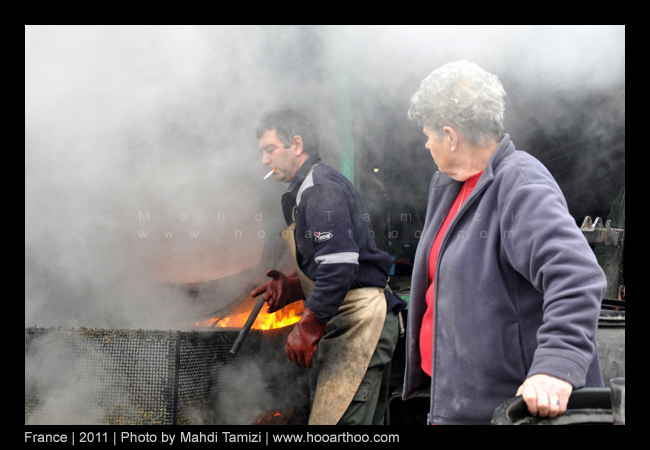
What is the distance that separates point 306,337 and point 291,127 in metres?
1.12

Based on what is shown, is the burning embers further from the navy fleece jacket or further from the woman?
the navy fleece jacket

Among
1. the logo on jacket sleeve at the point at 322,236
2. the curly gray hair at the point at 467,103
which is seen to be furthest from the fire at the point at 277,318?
the curly gray hair at the point at 467,103

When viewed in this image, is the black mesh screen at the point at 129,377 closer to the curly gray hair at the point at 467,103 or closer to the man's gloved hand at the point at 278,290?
the man's gloved hand at the point at 278,290

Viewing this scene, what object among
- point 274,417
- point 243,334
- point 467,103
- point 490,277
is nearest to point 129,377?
point 243,334

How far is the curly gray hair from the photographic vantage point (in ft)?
5.39

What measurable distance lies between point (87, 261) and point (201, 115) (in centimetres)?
134

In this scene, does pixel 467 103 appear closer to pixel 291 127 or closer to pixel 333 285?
pixel 333 285

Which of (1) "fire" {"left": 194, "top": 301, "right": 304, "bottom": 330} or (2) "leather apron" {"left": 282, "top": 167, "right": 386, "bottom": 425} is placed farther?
(1) "fire" {"left": 194, "top": 301, "right": 304, "bottom": 330}

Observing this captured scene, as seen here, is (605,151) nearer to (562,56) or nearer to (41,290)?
(562,56)

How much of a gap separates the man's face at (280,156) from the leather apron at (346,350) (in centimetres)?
74

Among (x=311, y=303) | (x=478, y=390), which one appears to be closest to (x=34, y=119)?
(x=311, y=303)

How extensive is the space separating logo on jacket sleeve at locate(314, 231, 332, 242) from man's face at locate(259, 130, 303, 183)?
0.48 meters

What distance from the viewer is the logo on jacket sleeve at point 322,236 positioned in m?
2.33

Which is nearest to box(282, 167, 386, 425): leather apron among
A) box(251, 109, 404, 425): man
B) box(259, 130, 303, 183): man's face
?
box(251, 109, 404, 425): man
